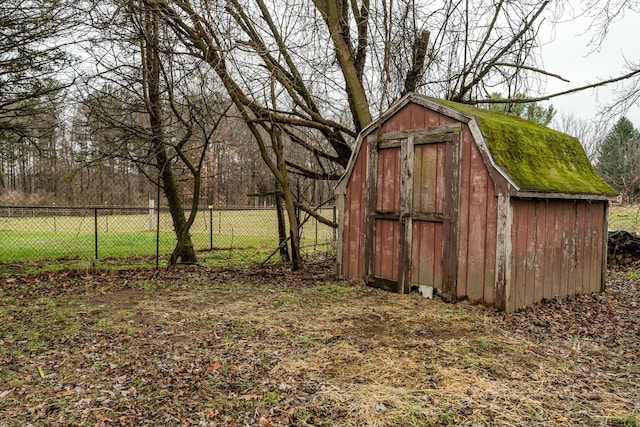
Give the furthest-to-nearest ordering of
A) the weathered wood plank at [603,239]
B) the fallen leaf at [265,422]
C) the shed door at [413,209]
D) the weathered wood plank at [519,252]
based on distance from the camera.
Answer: the weathered wood plank at [603,239]
the shed door at [413,209]
the weathered wood plank at [519,252]
the fallen leaf at [265,422]

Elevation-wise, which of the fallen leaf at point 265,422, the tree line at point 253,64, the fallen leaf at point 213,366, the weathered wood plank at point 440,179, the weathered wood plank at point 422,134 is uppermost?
the tree line at point 253,64

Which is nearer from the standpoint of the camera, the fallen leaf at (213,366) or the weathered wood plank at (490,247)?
the fallen leaf at (213,366)

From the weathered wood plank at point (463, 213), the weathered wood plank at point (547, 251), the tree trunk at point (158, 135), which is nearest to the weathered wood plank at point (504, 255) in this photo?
the weathered wood plank at point (463, 213)

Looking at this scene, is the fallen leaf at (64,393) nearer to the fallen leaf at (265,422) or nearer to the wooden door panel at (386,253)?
the fallen leaf at (265,422)

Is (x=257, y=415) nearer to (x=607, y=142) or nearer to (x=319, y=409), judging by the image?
(x=319, y=409)

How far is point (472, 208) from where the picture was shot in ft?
18.7

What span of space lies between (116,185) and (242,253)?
2127 centimetres

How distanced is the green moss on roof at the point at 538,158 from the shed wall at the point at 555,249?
0.82 ft

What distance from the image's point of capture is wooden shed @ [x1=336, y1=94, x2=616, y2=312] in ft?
18.0

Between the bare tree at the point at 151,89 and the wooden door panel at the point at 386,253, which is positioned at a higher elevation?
the bare tree at the point at 151,89

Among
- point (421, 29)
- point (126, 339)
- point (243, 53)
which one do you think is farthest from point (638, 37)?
point (126, 339)

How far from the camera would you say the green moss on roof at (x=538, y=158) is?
5555 millimetres

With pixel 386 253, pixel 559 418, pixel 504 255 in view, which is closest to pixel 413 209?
pixel 386 253

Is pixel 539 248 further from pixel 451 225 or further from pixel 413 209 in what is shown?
pixel 413 209
